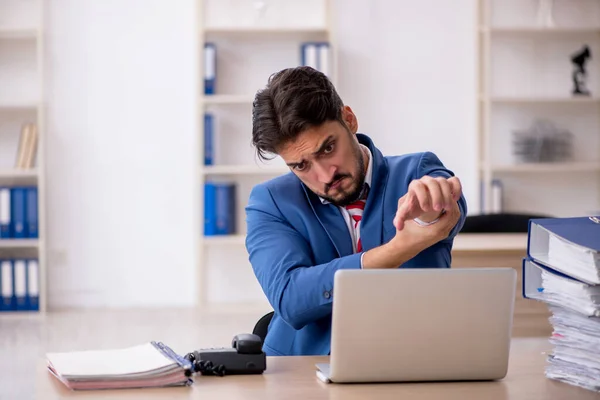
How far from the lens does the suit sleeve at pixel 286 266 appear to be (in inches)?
72.3

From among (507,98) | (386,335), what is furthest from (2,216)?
(386,335)

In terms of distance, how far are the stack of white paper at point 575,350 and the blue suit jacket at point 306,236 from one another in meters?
0.40

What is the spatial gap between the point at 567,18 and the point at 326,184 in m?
4.43

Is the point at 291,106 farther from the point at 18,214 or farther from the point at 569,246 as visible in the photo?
the point at 18,214

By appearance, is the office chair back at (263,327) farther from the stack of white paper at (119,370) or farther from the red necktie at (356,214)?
the stack of white paper at (119,370)

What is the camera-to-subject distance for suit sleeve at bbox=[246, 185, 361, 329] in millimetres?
1836

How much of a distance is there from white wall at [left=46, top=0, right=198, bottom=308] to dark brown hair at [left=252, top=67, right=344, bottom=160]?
12.3ft

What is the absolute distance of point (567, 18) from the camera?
5879mm

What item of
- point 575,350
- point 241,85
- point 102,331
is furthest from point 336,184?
point 241,85

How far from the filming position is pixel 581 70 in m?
5.77

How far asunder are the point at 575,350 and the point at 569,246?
193 mm

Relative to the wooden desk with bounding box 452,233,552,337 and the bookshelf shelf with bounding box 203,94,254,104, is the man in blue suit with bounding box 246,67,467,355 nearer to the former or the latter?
the wooden desk with bounding box 452,233,552,337

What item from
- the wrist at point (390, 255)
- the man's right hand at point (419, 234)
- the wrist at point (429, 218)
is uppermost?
the wrist at point (429, 218)

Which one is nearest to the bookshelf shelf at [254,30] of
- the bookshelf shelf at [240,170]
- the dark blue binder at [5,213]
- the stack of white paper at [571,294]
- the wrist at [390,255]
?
the bookshelf shelf at [240,170]
